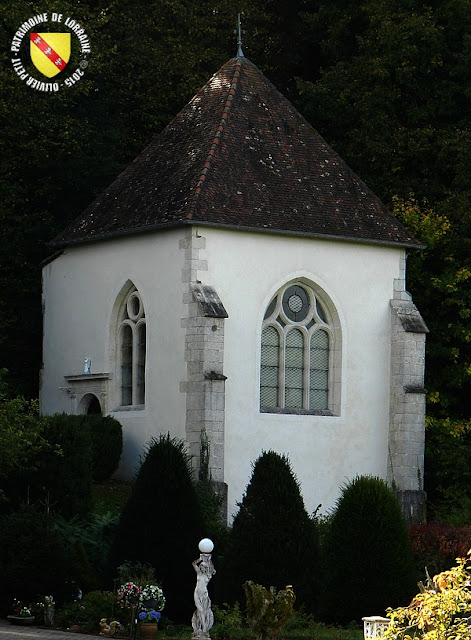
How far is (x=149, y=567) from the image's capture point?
2250 centimetres

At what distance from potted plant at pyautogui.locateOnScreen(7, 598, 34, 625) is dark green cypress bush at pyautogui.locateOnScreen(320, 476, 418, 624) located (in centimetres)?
428

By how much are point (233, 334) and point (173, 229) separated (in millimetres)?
2621

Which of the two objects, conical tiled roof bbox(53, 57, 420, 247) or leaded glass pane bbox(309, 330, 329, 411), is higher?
conical tiled roof bbox(53, 57, 420, 247)

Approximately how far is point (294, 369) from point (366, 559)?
462 inches

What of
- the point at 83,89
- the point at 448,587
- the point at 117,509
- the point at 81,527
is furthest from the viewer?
the point at 83,89

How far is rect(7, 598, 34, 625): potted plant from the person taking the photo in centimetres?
2181

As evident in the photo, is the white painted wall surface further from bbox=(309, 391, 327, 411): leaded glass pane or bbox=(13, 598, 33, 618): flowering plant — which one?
bbox=(13, 598, 33, 618): flowering plant

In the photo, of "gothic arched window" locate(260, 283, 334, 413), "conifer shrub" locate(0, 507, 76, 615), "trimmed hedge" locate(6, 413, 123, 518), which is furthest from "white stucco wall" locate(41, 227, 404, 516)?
"conifer shrub" locate(0, 507, 76, 615)

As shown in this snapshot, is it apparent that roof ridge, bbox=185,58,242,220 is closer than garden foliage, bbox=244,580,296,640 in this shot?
No

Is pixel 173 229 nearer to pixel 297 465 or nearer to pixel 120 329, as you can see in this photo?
pixel 120 329

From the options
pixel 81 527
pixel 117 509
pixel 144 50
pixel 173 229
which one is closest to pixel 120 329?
pixel 173 229

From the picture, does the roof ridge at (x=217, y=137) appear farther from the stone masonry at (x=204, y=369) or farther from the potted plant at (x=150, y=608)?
the potted plant at (x=150, y=608)

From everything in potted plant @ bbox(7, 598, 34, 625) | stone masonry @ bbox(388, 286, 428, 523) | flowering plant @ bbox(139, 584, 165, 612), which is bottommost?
potted plant @ bbox(7, 598, 34, 625)

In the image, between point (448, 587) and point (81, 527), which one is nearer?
point (448, 587)
